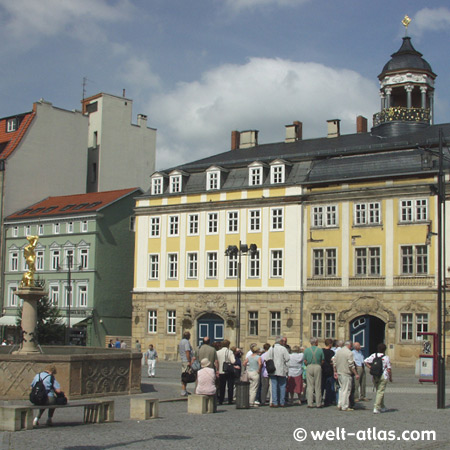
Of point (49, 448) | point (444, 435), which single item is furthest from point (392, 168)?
point (49, 448)

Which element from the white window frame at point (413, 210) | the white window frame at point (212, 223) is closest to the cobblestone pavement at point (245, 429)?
the white window frame at point (413, 210)

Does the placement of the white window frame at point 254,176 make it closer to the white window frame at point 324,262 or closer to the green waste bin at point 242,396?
the white window frame at point 324,262

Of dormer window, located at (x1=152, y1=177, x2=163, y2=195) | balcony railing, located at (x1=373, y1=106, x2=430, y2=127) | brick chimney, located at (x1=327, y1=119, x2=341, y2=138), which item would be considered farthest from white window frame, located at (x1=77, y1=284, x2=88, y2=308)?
balcony railing, located at (x1=373, y1=106, x2=430, y2=127)

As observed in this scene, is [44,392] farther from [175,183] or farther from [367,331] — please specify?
[175,183]

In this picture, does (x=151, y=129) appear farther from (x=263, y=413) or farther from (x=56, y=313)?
(x=263, y=413)

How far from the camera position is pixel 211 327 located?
55438mm

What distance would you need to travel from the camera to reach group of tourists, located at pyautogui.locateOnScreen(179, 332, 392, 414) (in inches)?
836

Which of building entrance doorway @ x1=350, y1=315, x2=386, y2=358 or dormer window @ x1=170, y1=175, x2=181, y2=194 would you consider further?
dormer window @ x1=170, y1=175, x2=181, y2=194

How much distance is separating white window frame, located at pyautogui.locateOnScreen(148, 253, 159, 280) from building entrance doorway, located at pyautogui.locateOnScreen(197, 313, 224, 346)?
15.9 feet

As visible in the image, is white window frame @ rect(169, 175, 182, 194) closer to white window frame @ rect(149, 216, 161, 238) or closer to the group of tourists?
white window frame @ rect(149, 216, 161, 238)

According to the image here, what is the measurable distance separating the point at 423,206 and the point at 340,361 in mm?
28293

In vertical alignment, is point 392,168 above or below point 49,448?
above

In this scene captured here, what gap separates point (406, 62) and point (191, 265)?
1948cm

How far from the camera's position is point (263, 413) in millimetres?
20984
